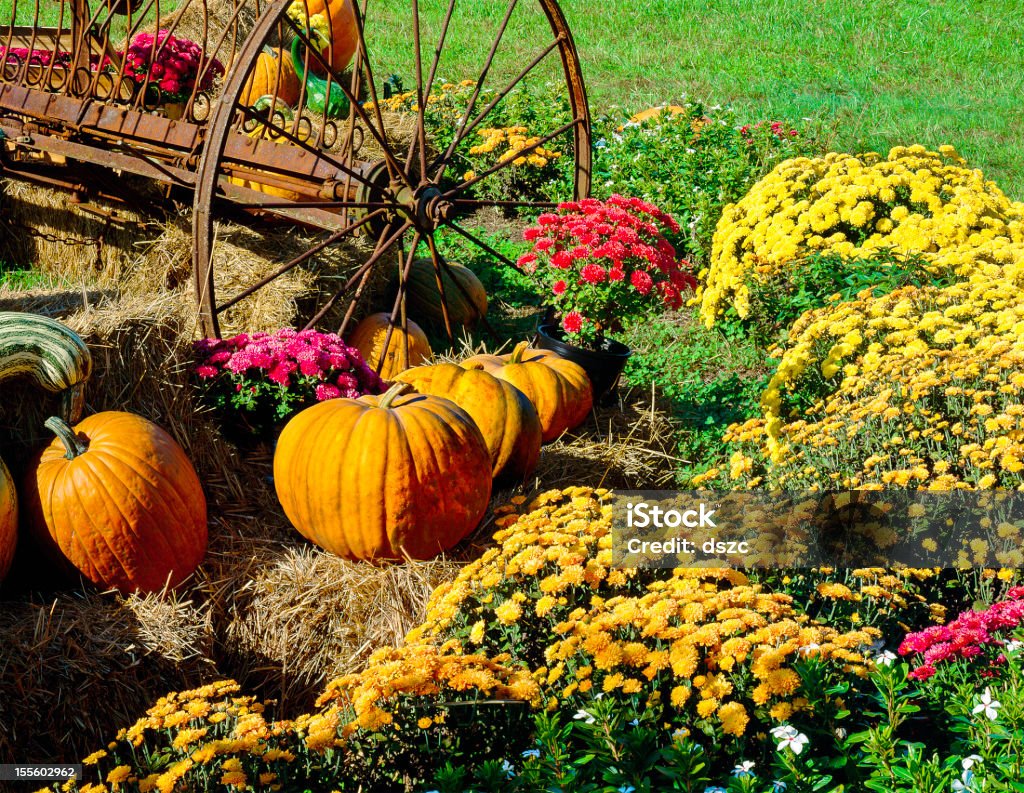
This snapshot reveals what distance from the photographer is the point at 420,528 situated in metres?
3.60

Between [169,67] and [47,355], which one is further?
[169,67]

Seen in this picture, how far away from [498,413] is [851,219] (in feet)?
8.33

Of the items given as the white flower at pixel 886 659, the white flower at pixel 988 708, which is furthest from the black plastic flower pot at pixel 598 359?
the white flower at pixel 988 708

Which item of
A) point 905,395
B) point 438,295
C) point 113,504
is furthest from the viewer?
point 438,295

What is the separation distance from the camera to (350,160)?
4664mm

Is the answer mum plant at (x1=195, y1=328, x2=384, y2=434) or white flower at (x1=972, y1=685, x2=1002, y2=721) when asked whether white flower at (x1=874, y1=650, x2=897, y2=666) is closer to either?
white flower at (x1=972, y1=685, x2=1002, y2=721)

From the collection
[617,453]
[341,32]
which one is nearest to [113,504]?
[617,453]

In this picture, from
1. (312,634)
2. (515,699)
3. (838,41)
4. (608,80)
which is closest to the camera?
(515,699)

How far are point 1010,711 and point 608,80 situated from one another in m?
9.89

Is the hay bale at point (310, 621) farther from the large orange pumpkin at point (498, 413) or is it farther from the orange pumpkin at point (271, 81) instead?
the orange pumpkin at point (271, 81)

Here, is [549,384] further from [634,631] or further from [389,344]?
[634,631]

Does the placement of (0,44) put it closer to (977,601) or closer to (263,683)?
(263,683)

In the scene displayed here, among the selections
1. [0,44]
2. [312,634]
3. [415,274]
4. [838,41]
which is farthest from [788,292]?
[838,41]

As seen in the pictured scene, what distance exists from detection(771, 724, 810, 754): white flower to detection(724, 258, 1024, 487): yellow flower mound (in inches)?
50.2
